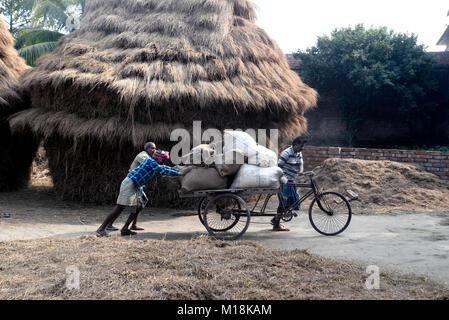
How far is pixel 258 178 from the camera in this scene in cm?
574

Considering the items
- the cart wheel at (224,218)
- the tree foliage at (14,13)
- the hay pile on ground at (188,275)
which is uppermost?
the tree foliage at (14,13)

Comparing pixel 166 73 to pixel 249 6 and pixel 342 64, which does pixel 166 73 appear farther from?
pixel 342 64

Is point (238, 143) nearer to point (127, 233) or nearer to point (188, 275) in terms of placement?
point (127, 233)

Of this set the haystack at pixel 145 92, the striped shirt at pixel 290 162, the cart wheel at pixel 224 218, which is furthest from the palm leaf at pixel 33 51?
the striped shirt at pixel 290 162

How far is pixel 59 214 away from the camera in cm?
766

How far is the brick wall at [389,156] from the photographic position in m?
10.2

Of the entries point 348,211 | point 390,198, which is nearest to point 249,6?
point 390,198

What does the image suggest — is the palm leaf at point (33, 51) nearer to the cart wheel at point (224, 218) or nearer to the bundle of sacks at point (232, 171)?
the bundle of sacks at point (232, 171)

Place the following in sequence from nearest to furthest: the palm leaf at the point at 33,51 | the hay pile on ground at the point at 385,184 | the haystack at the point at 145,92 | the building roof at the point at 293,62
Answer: the haystack at the point at 145,92 < the hay pile on ground at the point at 385,184 < the palm leaf at the point at 33,51 < the building roof at the point at 293,62

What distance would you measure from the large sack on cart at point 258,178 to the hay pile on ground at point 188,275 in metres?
1.11

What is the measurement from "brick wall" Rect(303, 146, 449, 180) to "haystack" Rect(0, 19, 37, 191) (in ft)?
24.0

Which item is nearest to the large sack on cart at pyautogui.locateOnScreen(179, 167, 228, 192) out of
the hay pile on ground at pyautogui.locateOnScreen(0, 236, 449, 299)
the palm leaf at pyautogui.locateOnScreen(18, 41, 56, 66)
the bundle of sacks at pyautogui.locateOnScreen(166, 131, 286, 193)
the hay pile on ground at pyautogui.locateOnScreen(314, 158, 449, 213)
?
the bundle of sacks at pyautogui.locateOnScreen(166, 131, 286, 193)

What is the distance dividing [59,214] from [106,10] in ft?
18.6

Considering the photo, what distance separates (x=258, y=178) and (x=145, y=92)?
10.4ft
